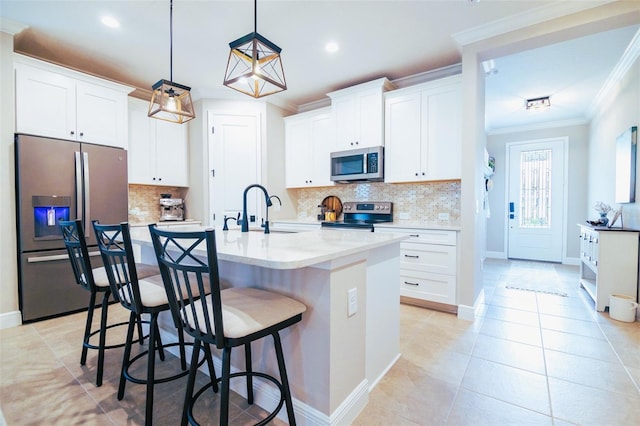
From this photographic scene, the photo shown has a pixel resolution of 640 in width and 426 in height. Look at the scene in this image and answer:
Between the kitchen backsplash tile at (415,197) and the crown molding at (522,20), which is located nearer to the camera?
the crown molding at (522,20)

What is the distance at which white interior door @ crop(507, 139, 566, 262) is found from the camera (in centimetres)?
555

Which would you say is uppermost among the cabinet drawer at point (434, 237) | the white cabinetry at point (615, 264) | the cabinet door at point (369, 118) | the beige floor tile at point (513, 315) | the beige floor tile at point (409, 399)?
the cabinet door at point (369, 118)

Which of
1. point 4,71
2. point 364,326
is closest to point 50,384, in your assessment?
point 364,326

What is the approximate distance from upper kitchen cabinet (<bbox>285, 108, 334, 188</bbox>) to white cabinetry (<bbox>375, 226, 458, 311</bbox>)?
1.50 meters

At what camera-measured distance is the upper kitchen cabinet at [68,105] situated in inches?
109

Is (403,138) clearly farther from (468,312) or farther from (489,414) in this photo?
(489,414)

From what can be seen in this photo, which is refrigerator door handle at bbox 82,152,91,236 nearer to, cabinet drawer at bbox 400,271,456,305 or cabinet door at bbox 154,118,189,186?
cabinet door at bbox 154,118,189,186

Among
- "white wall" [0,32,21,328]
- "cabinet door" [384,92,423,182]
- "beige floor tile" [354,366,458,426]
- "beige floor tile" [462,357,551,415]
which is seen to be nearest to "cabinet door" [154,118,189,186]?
"white wall" [0,32,21,328]

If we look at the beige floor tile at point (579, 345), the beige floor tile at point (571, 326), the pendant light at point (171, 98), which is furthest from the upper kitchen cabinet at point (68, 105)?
the beige floor tile at point (571, 326)

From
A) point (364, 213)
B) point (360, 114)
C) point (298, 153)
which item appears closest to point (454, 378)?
point (364, 213)

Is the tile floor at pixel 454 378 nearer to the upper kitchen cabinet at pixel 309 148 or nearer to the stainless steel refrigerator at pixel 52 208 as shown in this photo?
the stainless steel refrigerator at pixel 52 208

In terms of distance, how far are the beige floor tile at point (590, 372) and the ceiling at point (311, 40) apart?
2598mm

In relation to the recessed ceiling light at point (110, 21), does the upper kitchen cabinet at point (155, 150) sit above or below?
below

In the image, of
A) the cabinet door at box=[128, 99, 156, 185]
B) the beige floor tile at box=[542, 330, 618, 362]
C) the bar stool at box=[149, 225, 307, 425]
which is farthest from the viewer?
the cabinet door at box=[128, 99, 156, 185]
